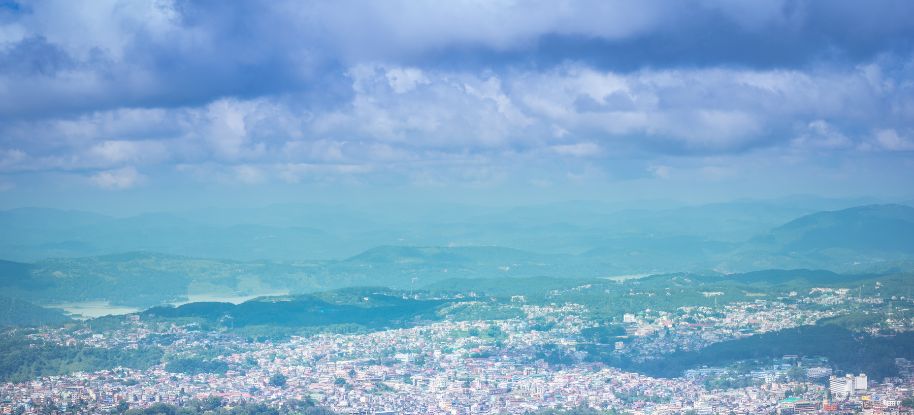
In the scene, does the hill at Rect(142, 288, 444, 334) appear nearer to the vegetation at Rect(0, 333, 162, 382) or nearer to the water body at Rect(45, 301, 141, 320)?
the water body at Rect(45, 301, 141, 320)

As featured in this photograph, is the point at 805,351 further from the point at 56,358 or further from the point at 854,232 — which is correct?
the point at 854,232

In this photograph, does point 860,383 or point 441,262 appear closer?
point 860,383

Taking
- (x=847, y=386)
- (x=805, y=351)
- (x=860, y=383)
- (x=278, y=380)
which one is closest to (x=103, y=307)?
(x=278, y=380)

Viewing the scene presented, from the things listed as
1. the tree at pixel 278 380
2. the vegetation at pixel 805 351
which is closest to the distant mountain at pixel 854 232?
the vegetation at pixel 805 351

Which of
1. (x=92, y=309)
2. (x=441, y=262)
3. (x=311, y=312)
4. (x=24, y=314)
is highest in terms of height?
(x=441, y=262)

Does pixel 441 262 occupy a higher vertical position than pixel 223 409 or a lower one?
higher

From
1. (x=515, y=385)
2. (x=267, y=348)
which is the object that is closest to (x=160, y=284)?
(x=267, y=348)

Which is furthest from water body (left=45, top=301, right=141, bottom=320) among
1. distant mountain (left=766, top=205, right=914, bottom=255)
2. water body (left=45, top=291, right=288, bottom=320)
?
distant mountain (left=766, top=205, right=914, bottom=255)

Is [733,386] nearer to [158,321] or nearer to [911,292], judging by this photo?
[911,292]

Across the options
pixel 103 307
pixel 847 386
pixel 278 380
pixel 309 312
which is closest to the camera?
pixel 847 386
